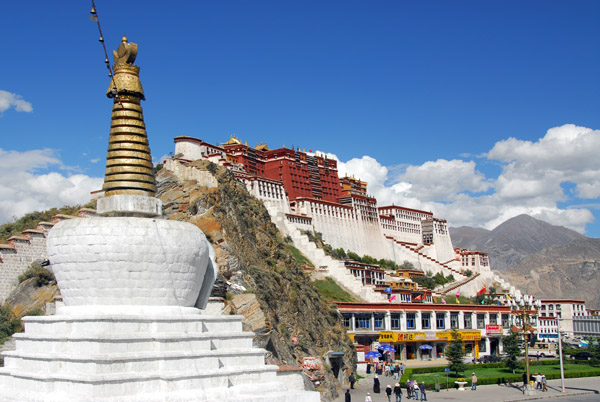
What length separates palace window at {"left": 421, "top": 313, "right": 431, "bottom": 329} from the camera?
51.9 meters

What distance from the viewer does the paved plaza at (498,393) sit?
1197 inches

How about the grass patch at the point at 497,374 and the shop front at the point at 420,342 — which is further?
the shop front at the point at 420,342

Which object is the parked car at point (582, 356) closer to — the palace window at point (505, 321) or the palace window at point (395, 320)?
the palace window at point (505, 321)

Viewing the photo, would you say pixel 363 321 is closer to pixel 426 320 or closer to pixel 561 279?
pixel 426 320

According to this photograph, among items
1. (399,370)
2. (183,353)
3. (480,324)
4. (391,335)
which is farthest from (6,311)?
(480,324)

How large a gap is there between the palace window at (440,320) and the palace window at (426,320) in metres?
0.88

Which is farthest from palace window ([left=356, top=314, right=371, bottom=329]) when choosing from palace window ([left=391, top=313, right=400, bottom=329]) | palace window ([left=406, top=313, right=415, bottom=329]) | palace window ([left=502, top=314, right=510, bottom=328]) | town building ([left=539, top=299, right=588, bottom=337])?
town building ([left=539, top=299, right=588, bottom=337])

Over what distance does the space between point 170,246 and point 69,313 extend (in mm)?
3163

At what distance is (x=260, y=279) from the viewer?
3328 centimetres

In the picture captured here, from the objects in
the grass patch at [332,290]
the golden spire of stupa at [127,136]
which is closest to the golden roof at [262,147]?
the grass patch at [332,290]

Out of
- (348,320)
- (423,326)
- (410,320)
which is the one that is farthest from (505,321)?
(348,320)

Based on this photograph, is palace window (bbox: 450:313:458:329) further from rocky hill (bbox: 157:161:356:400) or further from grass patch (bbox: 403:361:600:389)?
rocky hill (bbox: 157:161:356:400)

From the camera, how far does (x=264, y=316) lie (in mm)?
28844

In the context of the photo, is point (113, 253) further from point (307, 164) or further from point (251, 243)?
point (307, 164)
